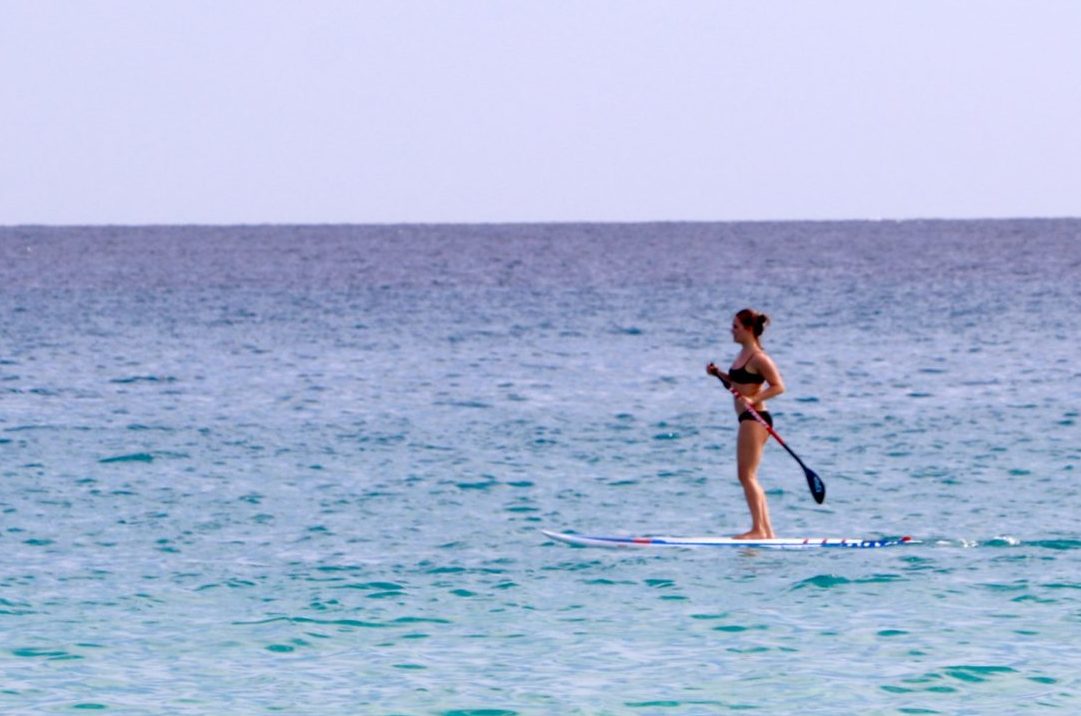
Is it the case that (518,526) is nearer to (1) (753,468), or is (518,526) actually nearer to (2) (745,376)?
(1) (753,468)

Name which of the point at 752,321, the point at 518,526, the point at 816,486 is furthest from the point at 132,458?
the point at 752,321

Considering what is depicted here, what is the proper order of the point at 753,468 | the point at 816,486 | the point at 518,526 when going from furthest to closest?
the point at 518,526 < the point at 816,486 < the point at 753,468

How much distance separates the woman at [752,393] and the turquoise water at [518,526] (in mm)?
616

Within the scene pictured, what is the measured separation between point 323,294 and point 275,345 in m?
30.2

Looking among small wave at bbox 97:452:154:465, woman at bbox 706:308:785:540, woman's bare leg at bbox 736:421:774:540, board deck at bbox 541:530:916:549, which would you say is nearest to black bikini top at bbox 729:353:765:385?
woman at bbox 706:308:785:540

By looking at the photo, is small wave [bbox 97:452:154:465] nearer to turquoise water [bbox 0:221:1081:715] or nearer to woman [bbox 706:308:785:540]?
turquoise water [bbox 0:221:1081:715]

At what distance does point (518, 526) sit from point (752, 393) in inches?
131

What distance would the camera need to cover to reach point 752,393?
1576cm

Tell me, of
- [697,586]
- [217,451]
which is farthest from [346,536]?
[217,451]

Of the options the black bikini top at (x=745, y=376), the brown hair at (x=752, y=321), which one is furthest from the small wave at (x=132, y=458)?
the brown hair at (x=752, y=321)

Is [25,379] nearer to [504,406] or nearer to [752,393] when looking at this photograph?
[504,406]

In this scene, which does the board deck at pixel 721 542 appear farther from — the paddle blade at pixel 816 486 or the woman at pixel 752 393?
the paddle blade at pixel 816 486

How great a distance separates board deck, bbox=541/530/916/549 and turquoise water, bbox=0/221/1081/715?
27 cm

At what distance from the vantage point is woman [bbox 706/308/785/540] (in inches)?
601
